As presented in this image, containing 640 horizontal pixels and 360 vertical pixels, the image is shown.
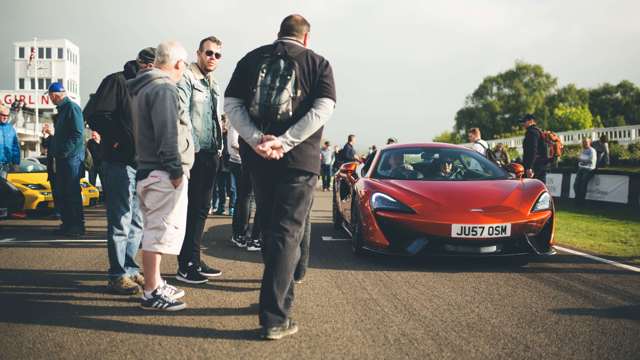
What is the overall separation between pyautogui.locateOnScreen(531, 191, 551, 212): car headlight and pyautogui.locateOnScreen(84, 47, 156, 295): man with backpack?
3.73 metres

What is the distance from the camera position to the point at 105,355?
109 inches

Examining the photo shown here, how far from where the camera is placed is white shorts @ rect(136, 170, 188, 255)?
3.48 metres

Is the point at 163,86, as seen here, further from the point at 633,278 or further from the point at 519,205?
the point at 633,278

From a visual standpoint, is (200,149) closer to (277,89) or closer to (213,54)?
(213,54)

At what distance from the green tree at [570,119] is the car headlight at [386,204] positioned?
89.2 metres

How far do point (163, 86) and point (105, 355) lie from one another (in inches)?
67.7

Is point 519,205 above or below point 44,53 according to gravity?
below

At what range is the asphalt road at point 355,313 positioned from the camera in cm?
285

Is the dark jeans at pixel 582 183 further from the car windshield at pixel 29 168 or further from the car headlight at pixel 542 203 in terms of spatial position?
the car windshield at pixel 29 168

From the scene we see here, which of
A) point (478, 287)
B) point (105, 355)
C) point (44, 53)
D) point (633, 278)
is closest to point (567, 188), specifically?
point (633, 278)

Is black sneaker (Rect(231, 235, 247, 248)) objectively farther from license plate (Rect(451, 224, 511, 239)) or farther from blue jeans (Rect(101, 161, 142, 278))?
license plate (Rect(451, 224, 511, 239))

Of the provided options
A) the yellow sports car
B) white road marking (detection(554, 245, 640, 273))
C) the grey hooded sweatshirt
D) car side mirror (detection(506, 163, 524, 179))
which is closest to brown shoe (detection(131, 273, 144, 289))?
the grey hooded sweatshirt

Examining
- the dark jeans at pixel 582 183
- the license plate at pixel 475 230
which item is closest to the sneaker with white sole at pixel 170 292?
the license plate at pixel 475 230

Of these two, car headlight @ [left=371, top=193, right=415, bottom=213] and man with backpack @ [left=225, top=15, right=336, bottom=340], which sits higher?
man with backpack @ [left=225, top=15, right=336, bottom=340]
